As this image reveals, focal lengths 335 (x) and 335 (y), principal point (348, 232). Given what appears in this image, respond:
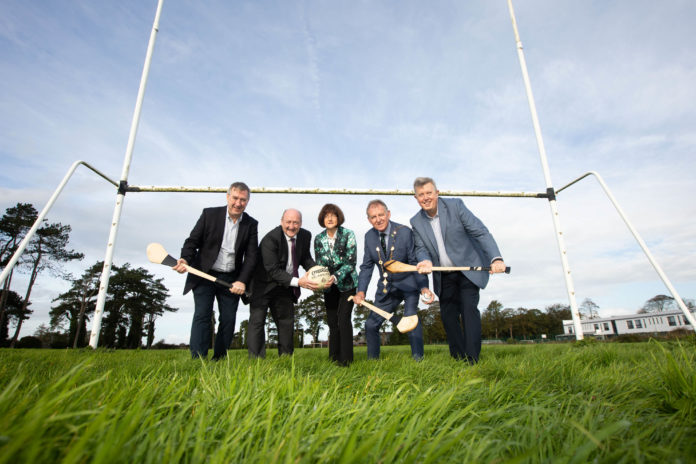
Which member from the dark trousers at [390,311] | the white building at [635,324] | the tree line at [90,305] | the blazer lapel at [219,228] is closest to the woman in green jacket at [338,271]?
the dark trousers at [390,311]

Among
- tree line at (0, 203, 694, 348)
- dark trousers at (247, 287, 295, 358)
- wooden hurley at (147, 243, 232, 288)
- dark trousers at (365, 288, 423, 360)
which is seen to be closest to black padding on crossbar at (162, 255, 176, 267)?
wooden hurley at (147, 243, 232, 288)

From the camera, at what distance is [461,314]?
4480 mm

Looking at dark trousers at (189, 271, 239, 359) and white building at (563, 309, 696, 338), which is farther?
white building at (563, 309, 696, 338)

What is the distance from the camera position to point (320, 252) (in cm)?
524

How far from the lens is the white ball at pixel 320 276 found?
4.58 metres

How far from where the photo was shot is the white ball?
4582 millimetres

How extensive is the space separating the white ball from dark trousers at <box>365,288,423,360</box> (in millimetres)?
1039

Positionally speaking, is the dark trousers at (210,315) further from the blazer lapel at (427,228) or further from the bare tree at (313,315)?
the bare tree at (313,315)

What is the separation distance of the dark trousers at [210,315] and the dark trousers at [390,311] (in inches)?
84.5

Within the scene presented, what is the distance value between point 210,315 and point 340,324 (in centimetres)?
206

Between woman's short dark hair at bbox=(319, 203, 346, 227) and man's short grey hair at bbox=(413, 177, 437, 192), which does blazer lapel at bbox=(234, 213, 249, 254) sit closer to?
woman's short dark hair at bbox=(319, 203, 346, 227)

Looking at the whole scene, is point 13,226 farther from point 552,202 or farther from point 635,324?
point 635,324

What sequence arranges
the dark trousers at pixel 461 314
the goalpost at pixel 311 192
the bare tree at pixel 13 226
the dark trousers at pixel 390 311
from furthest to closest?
the bare tree at pixel 13 226 → the goalpost at pixel 311 192 → the dark trousers at pixel 390 311 → the dark trousers at pixel 461 314

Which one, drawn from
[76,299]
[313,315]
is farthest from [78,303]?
[313,315]
